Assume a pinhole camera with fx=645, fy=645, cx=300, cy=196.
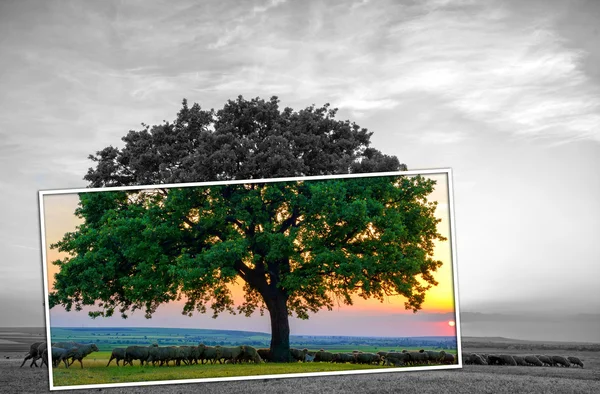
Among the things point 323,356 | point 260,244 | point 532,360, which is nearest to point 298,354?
point 323,356

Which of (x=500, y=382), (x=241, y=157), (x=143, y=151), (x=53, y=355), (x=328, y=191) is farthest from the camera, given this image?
(x=143, y=151)

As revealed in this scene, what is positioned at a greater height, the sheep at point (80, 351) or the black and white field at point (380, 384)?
the sheep at point (80, 351)

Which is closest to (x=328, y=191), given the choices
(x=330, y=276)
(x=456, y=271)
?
(x=330, y=276)

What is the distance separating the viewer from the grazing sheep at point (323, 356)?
49.7ft

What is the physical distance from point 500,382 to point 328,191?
23.6 feet

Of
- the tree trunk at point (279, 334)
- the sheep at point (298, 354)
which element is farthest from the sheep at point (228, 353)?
the sheep at point (298, 354)

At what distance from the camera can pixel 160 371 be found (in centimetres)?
1499

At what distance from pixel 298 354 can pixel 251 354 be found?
1133 millimetres

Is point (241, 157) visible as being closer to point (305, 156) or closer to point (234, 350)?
point (305, 156)

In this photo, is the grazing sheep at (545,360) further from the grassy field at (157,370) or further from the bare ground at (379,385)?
the grassy field at (157,370)

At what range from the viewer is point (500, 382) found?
57.8 ft

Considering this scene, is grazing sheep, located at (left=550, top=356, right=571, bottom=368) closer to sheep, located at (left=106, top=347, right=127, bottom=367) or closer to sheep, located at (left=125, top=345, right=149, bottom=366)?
sheep, located at (left=125, top=345, right=149, bottom=366)

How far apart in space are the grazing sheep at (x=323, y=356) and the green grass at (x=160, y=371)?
0.38ft

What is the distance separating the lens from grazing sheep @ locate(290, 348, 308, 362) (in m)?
15.4
